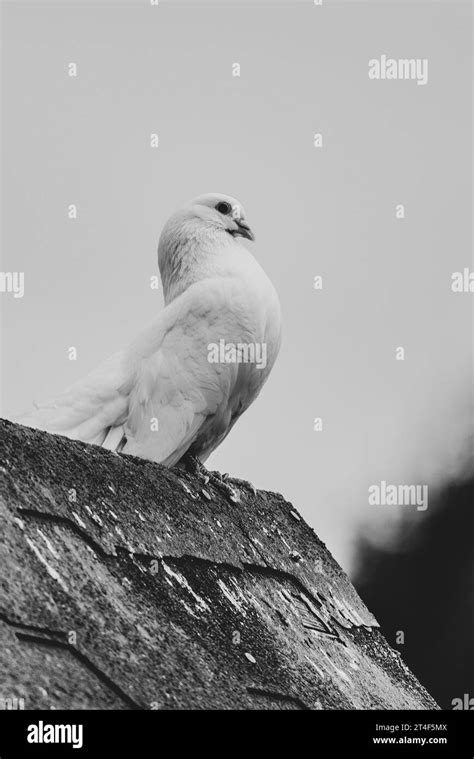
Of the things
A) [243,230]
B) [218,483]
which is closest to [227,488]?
[218,483]

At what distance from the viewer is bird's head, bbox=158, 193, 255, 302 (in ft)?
39.5

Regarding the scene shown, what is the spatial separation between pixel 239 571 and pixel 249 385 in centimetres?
338

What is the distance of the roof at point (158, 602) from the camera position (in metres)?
6.20

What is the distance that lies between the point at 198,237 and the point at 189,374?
1764 millimetres

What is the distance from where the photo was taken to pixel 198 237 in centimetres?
1226

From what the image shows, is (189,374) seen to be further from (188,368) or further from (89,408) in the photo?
(89,408)

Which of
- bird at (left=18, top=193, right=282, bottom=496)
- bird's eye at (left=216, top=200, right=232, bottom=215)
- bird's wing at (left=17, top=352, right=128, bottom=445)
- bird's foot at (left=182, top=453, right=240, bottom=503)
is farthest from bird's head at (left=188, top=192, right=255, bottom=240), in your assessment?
bird's foot at (left=182, top=453, right=240, bottom=503)

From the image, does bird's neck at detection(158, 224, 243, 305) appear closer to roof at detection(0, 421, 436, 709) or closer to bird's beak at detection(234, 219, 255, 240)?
bird's beak at detection(234, 219, 255, 240)

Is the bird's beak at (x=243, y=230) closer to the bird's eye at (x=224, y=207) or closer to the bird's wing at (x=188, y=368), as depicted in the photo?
the bird's eye at (x=224, y=207)

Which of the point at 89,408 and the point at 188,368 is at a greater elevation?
the point at 188,368

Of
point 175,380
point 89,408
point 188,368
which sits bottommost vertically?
point 89,408

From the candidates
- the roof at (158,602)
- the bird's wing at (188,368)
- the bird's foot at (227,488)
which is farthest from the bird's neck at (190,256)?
the roof at (158,602)

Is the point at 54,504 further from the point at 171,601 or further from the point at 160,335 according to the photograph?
the point at 160,335
